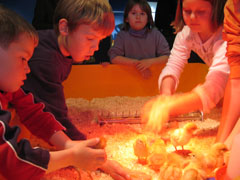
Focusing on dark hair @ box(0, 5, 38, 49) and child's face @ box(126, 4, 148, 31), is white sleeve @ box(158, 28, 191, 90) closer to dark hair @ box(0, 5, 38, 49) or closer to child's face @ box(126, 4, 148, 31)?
child's face @ box(126, 4, 148, 31)

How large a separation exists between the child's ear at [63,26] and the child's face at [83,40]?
0.07ft

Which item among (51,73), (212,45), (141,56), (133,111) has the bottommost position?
(133,111)

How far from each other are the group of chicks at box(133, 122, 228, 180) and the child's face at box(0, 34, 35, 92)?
59 centimetres

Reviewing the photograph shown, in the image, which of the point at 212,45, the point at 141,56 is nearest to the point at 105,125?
the point at 212,45

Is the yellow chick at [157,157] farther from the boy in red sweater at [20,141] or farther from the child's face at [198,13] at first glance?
the child's face at [198,13]

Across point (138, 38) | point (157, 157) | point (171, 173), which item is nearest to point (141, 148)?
point (157, 157)

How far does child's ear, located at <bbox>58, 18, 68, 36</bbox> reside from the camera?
1.17 m

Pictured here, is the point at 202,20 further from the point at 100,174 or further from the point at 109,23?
the point at 100,174

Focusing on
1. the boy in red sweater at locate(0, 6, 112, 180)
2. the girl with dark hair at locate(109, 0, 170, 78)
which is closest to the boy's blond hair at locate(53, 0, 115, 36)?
the boy in red sweater at locate(0, 6, 112, 180)

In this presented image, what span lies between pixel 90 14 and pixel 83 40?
11 centimetres

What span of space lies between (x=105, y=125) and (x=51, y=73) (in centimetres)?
52

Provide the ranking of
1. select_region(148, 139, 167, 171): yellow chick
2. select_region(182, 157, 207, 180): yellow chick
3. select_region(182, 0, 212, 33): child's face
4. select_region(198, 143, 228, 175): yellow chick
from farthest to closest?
select_region(182, 0, 212, 33): child's face
select_region(148, 139, 167, 171): yellow chick
select_region(198, 143, 228, 175): yellow chick
select_region(182, 157, 207, 180): yellow chick

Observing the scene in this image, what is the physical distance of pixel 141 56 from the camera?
2334 millimetres

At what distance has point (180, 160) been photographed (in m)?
1.13
